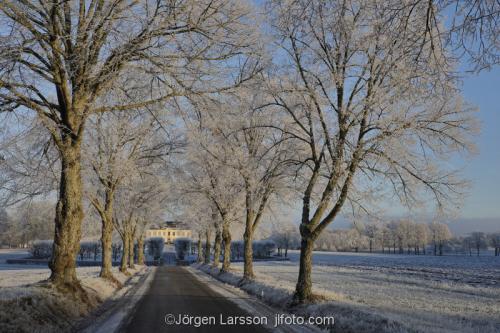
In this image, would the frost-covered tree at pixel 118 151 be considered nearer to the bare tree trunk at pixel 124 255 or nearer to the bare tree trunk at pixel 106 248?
the bare tree trunk at pixel 106 248

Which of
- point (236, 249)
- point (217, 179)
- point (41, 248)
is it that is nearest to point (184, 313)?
point (217, 179)

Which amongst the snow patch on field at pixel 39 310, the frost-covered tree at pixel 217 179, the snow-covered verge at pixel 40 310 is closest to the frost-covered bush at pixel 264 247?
the frost-covered tree at pixel 217 179

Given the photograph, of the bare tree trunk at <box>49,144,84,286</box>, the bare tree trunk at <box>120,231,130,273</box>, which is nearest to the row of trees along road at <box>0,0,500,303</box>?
the bare tree trunk at <box>49,144,84,286</box>

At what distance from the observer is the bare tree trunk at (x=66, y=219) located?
12.1 m

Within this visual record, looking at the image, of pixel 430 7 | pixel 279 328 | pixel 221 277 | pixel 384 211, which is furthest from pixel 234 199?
pixel 430 7

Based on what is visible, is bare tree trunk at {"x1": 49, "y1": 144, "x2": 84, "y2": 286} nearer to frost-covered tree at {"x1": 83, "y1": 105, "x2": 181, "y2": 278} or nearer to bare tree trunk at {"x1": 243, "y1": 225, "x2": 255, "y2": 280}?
frost-covered tree at {"x1": 83, "y1": 105, "x2": 181, "y2": 278}

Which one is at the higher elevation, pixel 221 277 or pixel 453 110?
pixel 453 110

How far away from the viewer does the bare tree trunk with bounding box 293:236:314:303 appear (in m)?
15.1

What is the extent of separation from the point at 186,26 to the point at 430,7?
6.05 metres

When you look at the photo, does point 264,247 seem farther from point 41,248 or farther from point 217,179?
point 217,179

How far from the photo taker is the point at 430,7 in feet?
18.4

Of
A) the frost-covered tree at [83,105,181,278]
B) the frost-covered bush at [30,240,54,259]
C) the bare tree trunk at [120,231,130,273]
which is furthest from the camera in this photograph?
the frost-covered bush at [30,240,54,259]

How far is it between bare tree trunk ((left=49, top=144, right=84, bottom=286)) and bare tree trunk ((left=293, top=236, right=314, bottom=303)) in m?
7.54

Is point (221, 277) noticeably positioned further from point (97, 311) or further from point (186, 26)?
point (186, 26)
